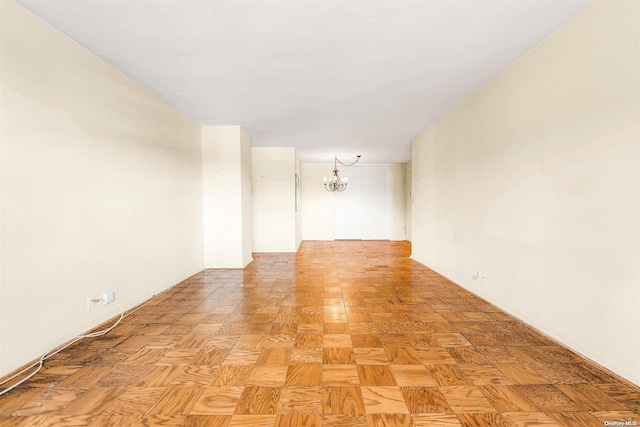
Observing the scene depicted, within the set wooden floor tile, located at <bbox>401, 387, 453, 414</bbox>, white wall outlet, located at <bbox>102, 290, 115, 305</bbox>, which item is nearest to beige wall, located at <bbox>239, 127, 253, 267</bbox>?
white wall outlet, located at <bbox>102, 290, 115, 305</bbox>

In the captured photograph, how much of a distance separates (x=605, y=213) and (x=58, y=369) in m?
3.72

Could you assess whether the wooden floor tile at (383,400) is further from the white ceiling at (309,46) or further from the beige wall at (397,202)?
the beige wall at (397,202)

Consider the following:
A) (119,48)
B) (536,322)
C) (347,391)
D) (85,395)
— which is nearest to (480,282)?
(536,322)

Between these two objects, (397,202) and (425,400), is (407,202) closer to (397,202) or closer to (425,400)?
(397,202)

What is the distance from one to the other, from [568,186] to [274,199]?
5.54 meters

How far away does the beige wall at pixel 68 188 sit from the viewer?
6.26 feet

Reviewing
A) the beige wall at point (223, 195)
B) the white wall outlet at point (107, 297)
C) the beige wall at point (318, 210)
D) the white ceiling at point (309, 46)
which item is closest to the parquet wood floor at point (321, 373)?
the white wall outlet at point (107, 297)

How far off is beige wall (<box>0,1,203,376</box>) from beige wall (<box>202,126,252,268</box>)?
50.1 inches

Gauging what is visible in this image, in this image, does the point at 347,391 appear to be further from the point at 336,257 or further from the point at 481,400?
the point at 336,257

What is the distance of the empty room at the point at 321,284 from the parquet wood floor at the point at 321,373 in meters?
0.02

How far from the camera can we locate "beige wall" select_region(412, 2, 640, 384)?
1.77 metres

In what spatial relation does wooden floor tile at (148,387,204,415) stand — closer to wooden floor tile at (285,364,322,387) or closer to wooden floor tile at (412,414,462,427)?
wooden floor tile at (285,364,322,387)

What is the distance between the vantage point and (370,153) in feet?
24.6

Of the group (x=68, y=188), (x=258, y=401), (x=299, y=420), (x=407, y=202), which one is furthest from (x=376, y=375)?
(x=407, y=202)
